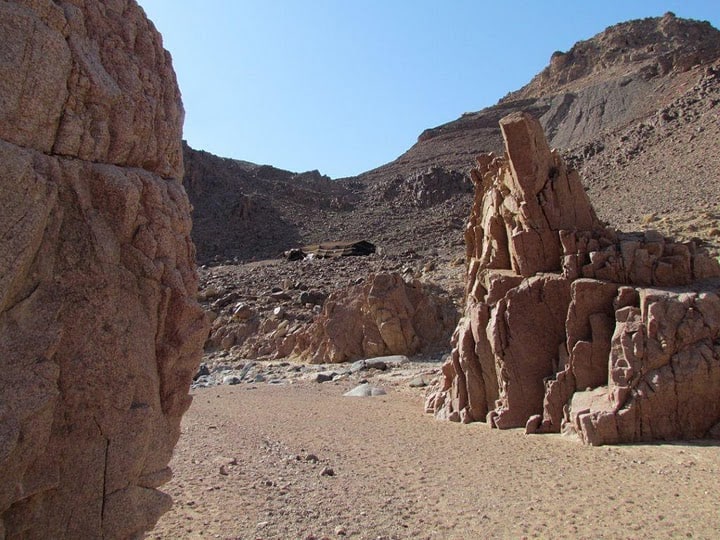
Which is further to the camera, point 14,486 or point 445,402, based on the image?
point 445,402

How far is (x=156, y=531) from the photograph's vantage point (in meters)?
6.15

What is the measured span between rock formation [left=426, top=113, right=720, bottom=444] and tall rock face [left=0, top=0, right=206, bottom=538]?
622 cm

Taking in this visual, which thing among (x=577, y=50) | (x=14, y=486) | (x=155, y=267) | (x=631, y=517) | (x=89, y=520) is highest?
(x=577, y=50)

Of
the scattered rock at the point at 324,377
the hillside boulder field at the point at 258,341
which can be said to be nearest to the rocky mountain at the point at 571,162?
the hillside boulder field at the point at 258,341

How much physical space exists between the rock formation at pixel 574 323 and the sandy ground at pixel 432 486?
0.50 metres

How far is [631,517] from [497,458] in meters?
2.38

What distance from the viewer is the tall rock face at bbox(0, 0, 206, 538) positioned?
3.90 metres

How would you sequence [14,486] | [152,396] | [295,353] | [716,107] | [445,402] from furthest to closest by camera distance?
1. [716,107]
2. [295,353]
3. [445,402]
4. [152,396]
5. [14,486]

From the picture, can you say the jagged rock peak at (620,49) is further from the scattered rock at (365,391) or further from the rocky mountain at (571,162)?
the scattered rock at (365,391)

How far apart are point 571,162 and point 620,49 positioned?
4370 cm

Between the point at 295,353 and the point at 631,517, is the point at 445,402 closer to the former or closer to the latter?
the point at 631,517

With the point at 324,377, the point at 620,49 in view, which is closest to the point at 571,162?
the point at 324,377

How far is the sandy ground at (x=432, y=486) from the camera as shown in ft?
20.9

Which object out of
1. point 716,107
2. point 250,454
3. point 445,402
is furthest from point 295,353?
point 716,107
